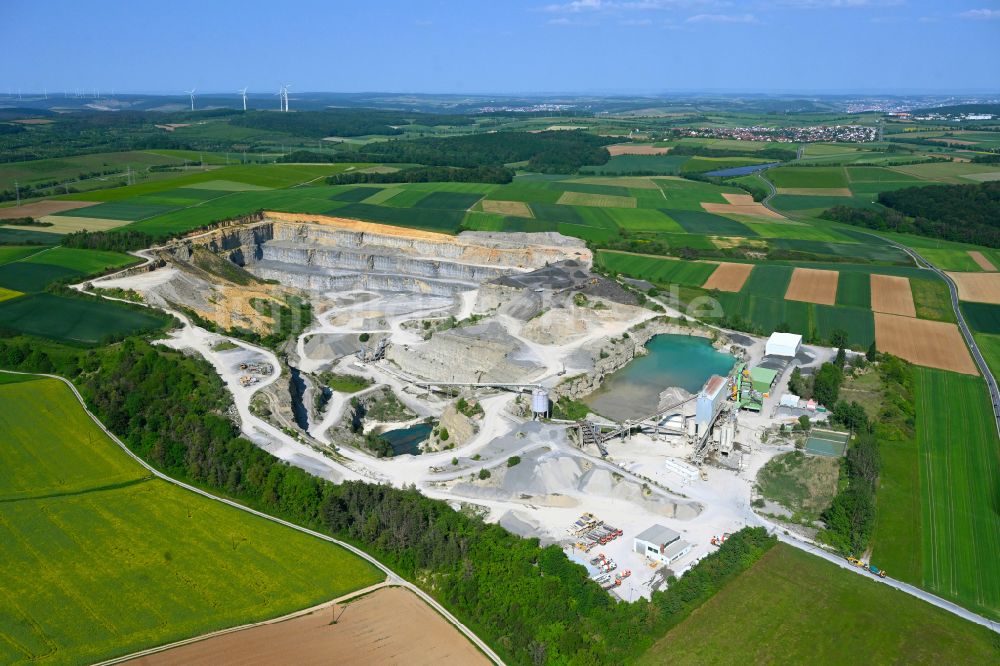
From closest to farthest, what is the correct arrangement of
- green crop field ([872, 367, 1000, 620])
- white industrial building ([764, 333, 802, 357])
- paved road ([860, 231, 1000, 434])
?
green crop field ([872, 367, 1000, 620]) < paved road ([860, 231, 1000, 434]) < white industrial building ([764, 333, 802, 357])

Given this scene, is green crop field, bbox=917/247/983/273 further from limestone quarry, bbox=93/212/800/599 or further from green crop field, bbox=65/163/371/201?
green crop field, bbox=65/163/371/201

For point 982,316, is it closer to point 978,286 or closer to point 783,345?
point 978,286

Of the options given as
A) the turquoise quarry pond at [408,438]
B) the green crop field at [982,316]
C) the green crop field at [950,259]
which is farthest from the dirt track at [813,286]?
the turquoise quarry pond at [408,438]

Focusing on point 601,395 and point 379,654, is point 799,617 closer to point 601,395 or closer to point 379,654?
point 379,654

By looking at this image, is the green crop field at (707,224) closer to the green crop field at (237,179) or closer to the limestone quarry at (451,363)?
the limestone quarry at (451,363)

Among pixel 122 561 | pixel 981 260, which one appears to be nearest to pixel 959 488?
pixel 122 561

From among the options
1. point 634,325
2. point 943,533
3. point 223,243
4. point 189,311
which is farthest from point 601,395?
point 223,243

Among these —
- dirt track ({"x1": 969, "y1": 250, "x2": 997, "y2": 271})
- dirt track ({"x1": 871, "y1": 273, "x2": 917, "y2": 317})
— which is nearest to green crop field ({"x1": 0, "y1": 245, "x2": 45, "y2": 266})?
dirt track ({"x1": 871, "y1": 273, "x2": 917, "y2": 317})
